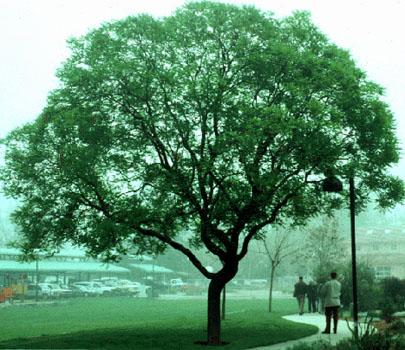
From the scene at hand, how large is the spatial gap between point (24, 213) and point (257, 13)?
1036 centimetres

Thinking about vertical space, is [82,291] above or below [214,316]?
below

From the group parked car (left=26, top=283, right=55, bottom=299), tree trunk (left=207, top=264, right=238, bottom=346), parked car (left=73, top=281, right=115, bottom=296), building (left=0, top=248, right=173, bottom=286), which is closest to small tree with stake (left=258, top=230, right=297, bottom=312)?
tree trunk (left=207, top=264, right=238, bottom=346)

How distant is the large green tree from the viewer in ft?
56.5

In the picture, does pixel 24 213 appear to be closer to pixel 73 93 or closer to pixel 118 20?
pixel 73 93

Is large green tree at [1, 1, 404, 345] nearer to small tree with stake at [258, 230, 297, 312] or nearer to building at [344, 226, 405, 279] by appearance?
small tree with stake at [258, 230, 297, 312]

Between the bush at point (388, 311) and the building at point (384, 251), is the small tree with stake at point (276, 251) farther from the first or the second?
the building at point (384, 251)

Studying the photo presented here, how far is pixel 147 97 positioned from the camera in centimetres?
1764

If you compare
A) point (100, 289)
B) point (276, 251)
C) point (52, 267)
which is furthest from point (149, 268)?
point (276, 251)

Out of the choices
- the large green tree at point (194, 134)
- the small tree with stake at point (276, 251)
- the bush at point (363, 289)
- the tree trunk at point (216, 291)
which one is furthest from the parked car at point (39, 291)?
the tree trunk at point (216, 291)

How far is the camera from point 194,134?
1845 cm

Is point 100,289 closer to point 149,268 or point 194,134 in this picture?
point 149,268

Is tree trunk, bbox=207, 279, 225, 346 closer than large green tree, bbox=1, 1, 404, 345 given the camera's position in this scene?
No

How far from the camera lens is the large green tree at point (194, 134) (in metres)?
17.2

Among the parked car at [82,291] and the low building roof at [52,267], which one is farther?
the parked car at [82,291]
